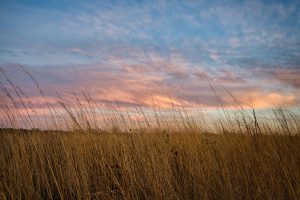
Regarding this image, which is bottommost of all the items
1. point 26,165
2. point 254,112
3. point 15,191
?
point 15,191

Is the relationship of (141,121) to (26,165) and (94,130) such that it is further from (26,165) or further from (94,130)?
(26,165)

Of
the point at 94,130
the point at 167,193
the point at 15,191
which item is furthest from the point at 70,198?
the point at 94,130

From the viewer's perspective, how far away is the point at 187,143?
4516mm

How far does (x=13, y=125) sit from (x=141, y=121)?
2.19 meters

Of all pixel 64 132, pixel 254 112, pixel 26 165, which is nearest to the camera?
pixel 26 165

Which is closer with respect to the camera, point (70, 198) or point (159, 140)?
point (70, 198)

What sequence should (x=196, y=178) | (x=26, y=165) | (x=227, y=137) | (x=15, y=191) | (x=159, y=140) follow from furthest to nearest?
(x=227, y=137)
(x=159, y=140)
(x=196, y=178)
(x=26, y=165)
(x=15, y=191)

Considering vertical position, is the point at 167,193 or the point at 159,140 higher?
the point at 159,140

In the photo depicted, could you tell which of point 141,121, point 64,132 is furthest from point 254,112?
point 64,132

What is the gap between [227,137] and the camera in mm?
4895

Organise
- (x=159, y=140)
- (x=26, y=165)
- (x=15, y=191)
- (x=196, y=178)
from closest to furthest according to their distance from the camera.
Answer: (x=15, y=191)
(x=26, y=165)
(x=196, y=178)
(x=159, y=140)

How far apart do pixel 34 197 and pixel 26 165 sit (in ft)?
1.16

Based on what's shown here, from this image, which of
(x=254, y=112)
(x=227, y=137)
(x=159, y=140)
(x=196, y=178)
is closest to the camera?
(x=196, y=178)

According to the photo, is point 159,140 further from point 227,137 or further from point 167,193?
point 167,193
